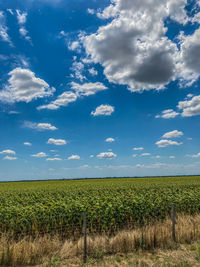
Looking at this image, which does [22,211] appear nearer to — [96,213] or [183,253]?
[96,213]

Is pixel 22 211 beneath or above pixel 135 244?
above

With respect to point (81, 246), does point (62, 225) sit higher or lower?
lower

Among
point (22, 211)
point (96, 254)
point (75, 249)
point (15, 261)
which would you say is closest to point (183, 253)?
point (96, 254)

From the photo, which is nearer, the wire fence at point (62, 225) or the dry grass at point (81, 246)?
the dry grass at point (81, 246)

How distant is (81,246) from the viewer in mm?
7168

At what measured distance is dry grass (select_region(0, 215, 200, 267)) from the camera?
631cm

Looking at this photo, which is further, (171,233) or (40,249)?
(171,233)

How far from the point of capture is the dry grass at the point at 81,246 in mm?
6309

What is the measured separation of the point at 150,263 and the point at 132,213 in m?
5.29

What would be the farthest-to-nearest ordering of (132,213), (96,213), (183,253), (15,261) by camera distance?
(132,213) < (96,213) < (183,253) < (15,261)

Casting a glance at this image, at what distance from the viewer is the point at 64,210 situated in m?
11.0

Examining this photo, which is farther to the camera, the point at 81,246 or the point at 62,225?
the point at 62,225

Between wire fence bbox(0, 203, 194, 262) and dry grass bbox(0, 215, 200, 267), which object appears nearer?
dry grass bbox(0, 215, 200, 267)

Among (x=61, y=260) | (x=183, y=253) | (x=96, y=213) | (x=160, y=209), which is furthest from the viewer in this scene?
(x=160, y=209)
